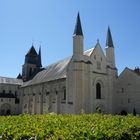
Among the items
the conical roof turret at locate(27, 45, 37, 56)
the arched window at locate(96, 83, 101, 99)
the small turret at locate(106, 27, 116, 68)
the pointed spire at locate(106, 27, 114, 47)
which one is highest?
the conical roof turret at locate(27, 45, 37, 56)

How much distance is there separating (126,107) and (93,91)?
7064 millimetres

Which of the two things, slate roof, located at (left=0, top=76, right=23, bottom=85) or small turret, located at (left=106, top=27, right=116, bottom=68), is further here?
slate roof, located at (left=0, top=76, right=23, bottom=85)

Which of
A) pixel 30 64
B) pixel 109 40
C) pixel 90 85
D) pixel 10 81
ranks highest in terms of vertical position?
pixel 109 40

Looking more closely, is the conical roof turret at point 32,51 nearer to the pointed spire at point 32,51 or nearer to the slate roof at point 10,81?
the pointed spire at point 32,51

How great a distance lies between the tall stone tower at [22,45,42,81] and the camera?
68062 millimetres

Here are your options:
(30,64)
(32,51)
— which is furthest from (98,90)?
(32,51)

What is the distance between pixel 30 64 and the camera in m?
69.3

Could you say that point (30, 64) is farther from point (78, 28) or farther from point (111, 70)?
point (111, 70)

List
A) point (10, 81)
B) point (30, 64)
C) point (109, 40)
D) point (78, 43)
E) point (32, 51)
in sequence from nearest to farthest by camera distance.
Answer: point (78, 43)
point (109, 40)
point (10, 81)
point (30, 64)
point (32, 51)

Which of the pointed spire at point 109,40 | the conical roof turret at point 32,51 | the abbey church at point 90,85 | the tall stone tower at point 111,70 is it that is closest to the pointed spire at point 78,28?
the abbey church at point 90,85

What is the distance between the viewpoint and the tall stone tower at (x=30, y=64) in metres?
68.1

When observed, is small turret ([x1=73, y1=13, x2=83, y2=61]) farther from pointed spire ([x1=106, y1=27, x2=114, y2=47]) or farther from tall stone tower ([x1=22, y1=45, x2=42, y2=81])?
tall stone tower ([x1=22, y1=45, x2=42, y2=81])

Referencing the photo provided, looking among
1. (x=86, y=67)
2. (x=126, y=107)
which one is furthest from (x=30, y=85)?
(x=126, y=107)

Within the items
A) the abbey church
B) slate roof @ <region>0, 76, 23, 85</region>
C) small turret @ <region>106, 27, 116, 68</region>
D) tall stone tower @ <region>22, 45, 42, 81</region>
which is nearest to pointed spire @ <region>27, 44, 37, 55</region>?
tall stone tower @ <region>22, 45, 42, 81</region>
